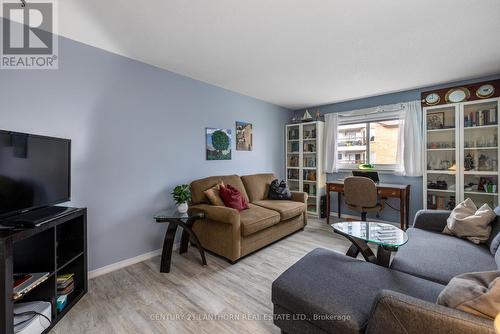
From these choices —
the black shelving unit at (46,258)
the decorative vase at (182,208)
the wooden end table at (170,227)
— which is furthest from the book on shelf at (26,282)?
the decorative vase at (182,208)

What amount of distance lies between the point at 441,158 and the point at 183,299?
4.01 metres

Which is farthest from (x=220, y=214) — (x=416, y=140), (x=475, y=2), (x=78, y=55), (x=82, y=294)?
(x=416, y=140)

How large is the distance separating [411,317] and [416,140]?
11.6 ft

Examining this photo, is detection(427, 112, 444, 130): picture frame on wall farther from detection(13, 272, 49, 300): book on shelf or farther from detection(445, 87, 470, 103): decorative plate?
detection(13, 272, 49, 300): book on shelf

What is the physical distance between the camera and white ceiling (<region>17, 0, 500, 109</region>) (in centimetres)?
162

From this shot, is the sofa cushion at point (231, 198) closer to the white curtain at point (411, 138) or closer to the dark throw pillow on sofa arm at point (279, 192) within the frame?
the dark throw pillow on sofa arm at point (279, 192)

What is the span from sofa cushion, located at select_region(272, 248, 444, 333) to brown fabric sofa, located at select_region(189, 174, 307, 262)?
0.99 metres

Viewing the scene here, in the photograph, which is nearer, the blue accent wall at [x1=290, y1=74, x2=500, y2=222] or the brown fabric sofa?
the brown fabric sofa

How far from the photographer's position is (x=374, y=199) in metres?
3.23

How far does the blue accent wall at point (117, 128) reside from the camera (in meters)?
1.88

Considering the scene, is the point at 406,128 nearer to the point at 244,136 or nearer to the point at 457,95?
the point at 457,95

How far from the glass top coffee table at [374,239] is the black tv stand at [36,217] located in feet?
7.43

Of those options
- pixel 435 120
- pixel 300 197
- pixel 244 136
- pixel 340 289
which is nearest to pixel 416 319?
pixel 340 289

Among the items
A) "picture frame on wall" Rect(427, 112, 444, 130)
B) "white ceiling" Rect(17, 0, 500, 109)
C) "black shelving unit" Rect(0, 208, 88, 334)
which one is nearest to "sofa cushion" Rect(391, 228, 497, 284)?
"white ceiling" Rect(17, 0, 500, 109)
